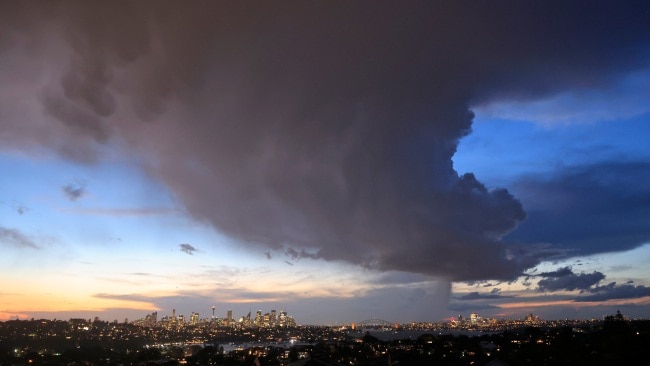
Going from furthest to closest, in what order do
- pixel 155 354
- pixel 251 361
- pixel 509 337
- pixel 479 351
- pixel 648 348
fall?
pixel 509 337 → pixel 155 354 → pixel 479 351 → pixel 251 361 → pixel 648 348

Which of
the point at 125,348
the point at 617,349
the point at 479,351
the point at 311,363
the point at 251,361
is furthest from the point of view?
the point at 125,348

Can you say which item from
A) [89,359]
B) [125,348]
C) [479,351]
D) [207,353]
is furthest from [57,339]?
[479,351]

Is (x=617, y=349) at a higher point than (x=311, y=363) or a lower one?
higher

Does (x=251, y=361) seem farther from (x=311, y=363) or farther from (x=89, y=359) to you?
(x=89, y=359)

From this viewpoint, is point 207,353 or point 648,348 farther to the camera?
point 207,353

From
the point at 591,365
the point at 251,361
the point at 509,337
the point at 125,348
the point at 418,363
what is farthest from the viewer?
the point at 125,348

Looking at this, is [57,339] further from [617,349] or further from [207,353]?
[617,349]

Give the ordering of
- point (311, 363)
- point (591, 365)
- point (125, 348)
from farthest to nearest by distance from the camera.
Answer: point (125, 348) < point (311, 363) < point (591, 365)

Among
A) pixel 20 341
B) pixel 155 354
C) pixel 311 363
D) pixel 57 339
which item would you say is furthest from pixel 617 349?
pixel 57 339

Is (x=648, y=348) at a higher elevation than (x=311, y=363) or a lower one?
higher
